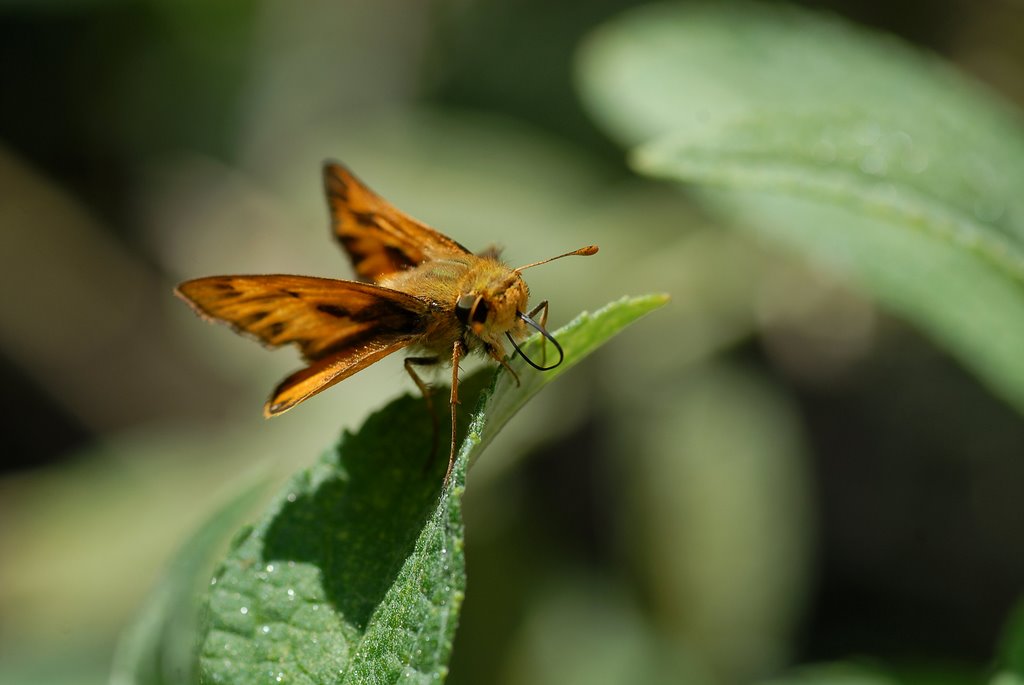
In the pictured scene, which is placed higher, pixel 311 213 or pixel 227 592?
pixel 227 592

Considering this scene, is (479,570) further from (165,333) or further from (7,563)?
(165,333)

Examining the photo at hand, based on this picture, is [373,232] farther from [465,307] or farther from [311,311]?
[465,307]

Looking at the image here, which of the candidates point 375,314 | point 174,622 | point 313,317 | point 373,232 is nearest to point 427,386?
point 375,314

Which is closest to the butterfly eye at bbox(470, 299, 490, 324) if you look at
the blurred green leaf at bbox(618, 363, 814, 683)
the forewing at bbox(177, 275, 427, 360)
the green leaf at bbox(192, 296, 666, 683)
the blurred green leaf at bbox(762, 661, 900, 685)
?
the forewing at bbox(177, 275, 427, 360)

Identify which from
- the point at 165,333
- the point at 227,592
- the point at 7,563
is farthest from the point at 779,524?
the point at 165,333

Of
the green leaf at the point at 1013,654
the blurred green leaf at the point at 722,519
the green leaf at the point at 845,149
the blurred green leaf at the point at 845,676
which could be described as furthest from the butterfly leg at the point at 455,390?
the blurred green leaf at the point at 722,519

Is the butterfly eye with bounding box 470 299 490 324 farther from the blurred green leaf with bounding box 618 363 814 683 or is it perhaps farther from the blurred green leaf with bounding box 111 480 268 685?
the blurred green leaf with bounding box 618 363 814 683
